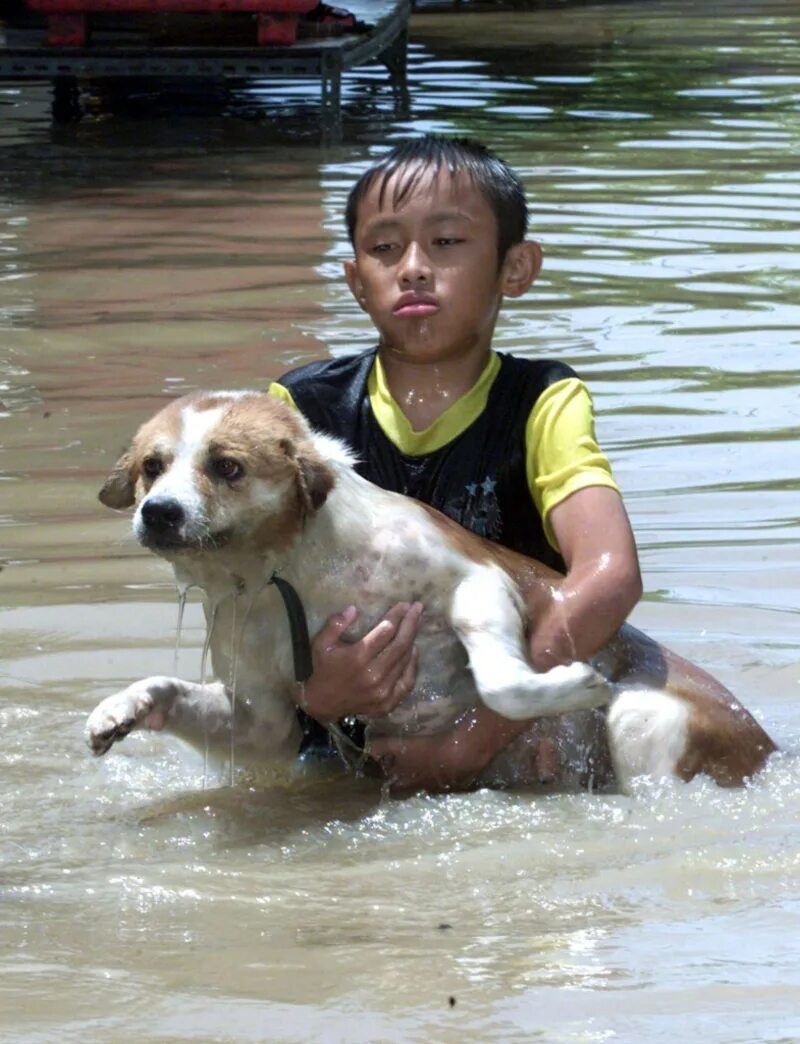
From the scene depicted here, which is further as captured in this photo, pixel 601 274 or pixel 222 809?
pixel 601 274

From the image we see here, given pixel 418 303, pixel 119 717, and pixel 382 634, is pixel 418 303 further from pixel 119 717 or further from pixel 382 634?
pixel 119 717

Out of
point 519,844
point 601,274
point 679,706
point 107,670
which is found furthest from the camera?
point 601,274

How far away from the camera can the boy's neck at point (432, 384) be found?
468 cm

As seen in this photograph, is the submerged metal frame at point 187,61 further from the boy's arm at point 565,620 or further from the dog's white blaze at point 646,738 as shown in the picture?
the dog's white blaze at point 646,738

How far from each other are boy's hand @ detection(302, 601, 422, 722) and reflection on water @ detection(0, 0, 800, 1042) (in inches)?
9.8

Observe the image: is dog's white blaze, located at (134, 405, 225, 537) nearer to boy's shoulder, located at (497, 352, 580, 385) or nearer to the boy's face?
the boy's face

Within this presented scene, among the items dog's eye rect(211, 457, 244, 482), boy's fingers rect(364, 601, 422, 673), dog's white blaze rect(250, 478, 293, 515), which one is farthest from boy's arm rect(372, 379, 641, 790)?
dog's eye rect(211, 457, 244, 482)

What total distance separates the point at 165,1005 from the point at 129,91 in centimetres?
1391

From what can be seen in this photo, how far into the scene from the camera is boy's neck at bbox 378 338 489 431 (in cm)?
468

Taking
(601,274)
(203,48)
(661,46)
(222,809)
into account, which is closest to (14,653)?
(222,809)

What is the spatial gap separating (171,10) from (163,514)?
1095 centimetres

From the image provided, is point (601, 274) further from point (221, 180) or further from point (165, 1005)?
point (165, 1005)

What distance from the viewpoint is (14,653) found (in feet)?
18.0

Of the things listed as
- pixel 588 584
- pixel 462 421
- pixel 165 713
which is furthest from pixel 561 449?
A: pixel 165 713
